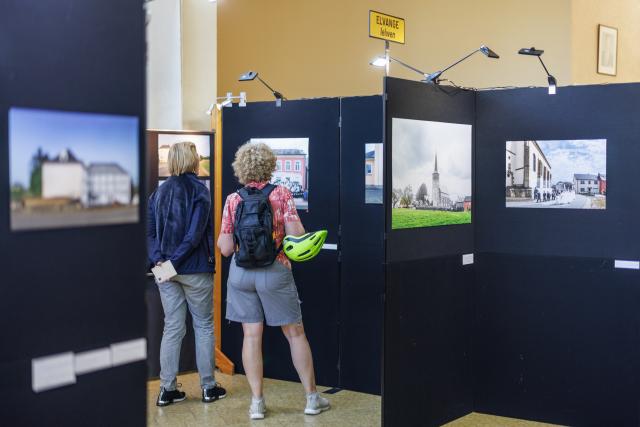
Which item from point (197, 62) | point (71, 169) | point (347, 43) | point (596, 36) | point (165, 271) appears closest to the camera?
point (71, 169)

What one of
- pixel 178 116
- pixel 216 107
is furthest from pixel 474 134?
pixel 178 116

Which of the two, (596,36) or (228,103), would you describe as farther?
(596,36)

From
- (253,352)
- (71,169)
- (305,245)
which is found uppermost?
(71,169)

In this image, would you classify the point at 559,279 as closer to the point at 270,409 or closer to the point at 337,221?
the point at 337,221

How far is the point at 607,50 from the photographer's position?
8133 millimetres

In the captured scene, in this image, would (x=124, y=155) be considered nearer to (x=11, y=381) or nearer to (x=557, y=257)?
(x=11, y=381)

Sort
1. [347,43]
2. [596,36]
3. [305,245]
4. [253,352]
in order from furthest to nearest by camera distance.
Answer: [347,43] < [596,36] < [253,352] < [305,245]

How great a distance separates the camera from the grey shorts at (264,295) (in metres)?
4.22

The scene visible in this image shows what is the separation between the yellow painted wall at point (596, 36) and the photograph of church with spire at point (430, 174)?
148 inches

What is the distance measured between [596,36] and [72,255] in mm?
7172

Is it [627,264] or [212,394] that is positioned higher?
[627,264]

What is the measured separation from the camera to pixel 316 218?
5.16m

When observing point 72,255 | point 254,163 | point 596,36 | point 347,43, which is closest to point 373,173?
point 254,163

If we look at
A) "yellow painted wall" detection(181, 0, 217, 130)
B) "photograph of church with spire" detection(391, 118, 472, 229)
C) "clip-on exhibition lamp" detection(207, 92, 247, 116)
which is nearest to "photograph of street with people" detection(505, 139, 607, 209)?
"photograph of church with spire" detection(391, 118, 472, 229)
